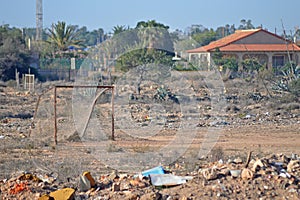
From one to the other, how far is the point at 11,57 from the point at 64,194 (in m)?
33.6

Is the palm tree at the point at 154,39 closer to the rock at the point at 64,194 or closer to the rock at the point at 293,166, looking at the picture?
the rock at the point at 293,166

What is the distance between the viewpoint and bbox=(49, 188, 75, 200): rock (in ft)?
28.4

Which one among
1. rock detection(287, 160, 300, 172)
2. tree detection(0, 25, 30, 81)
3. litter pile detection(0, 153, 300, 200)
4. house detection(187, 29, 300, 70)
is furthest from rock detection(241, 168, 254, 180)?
house detection(187, 29, 300, 70)

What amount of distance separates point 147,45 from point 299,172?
11.8 meters

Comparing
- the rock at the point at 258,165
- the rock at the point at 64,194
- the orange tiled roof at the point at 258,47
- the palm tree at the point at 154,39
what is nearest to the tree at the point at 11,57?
the orange tiled roof at the point at 258,47

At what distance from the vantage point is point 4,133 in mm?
18203

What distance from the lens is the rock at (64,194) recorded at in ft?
Answer: 28.4

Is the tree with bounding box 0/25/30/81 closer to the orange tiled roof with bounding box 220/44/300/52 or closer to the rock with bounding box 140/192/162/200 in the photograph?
the orange tiled roof with bounding box 220/44/300/52

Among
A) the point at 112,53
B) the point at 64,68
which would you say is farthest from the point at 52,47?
the point at 112,53

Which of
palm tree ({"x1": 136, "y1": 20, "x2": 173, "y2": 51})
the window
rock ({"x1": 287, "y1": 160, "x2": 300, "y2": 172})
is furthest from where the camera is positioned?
the window

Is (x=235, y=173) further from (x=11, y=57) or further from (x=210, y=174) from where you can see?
(x=11, y=57)

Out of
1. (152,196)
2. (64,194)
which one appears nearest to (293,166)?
(152,196)

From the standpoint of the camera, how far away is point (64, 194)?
8719mm

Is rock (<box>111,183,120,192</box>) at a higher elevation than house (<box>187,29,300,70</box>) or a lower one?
lower
